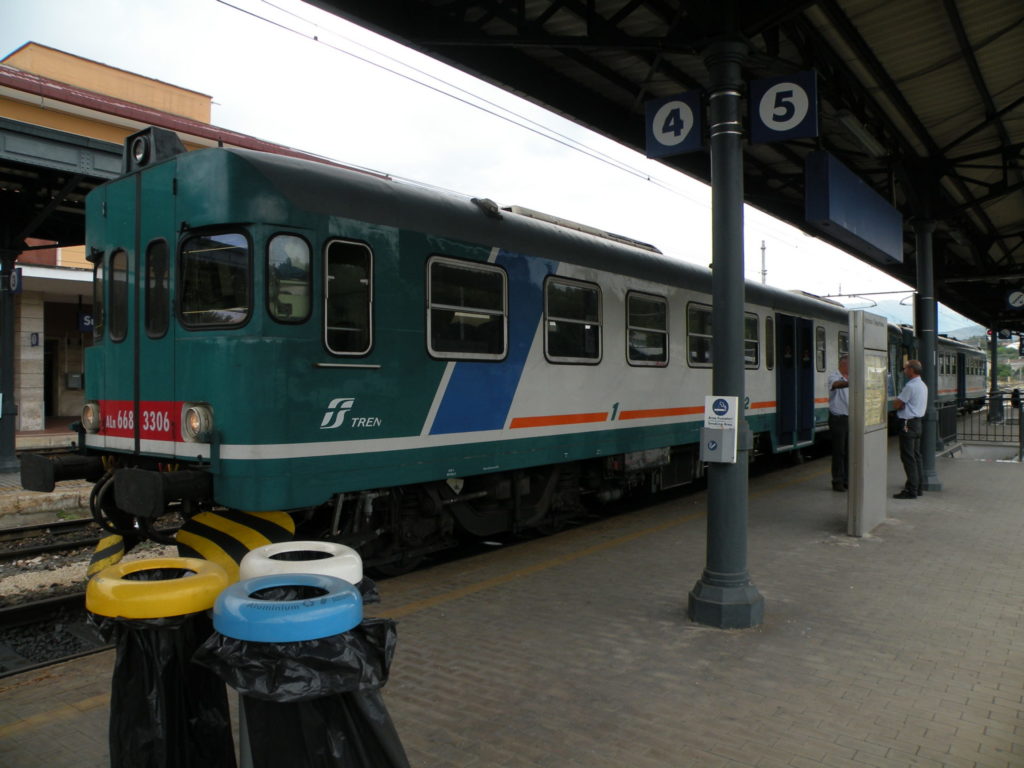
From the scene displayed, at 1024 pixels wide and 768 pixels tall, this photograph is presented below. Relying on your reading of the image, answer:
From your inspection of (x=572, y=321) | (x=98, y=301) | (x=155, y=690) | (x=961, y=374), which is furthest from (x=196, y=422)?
(x=961, y=374)

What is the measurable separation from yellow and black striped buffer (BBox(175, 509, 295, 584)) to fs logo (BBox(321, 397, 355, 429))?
784 millimetres

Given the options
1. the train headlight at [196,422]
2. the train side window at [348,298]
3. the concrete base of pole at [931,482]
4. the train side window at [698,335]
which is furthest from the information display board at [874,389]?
the train headlight at [196,422]

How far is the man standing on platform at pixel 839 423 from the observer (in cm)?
1090

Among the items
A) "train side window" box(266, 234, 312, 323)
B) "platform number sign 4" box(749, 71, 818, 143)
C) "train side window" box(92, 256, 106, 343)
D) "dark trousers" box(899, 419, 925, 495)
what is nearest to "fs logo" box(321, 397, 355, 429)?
"train side window" box(266, 234, 312, 323)

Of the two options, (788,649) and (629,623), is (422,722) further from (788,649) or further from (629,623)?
(788,649)

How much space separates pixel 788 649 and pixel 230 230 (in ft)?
15.6

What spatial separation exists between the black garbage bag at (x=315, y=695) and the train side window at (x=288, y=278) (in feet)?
10.8

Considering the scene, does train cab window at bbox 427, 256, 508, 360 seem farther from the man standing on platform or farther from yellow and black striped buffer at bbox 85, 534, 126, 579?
the man standing on platform

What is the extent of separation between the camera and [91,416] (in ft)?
21.7

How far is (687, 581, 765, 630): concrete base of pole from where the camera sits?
540 cm

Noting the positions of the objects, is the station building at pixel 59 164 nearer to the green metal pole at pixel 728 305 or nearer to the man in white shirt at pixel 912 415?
the green metal pole at pixel 728 305

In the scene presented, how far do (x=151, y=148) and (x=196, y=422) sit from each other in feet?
7.70

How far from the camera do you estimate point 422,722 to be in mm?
4000

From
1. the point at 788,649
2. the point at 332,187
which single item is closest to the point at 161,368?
the point at 332,187
